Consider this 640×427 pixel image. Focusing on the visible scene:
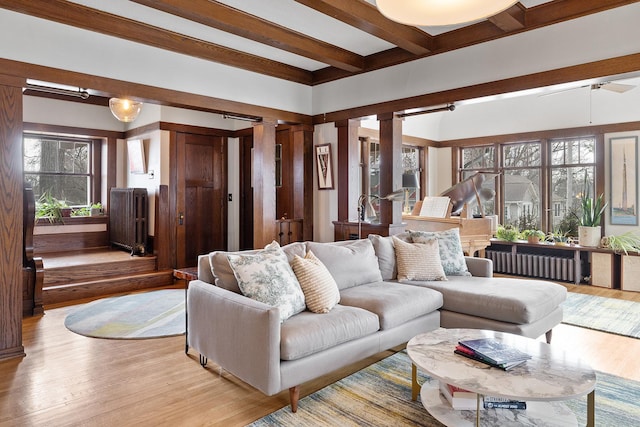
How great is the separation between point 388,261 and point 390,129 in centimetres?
188

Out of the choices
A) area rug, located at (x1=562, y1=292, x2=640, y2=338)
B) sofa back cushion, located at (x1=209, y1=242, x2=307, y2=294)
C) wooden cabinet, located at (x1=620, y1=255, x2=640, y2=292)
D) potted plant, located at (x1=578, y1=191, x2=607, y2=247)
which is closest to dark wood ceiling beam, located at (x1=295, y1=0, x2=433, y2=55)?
sofa back cushion, located at (x1=209, y1=242, x2=307, y2=294)

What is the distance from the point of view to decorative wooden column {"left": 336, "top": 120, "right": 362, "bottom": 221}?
5.47m

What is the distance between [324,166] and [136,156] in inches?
128

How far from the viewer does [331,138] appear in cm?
568

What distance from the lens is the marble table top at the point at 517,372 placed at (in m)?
1.85

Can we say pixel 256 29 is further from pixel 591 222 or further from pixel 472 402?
pixel 591 222

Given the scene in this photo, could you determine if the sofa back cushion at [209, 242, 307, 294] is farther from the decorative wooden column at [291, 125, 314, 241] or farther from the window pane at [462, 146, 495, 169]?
the window pane at [462, 146, 495, 169]

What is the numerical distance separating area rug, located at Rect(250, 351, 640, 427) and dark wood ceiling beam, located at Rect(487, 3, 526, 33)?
2974 millimetres

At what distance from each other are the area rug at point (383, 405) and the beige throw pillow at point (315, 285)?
0.54m

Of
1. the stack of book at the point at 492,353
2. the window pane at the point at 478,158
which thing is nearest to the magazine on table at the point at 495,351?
the stack of book at the point at 492,353

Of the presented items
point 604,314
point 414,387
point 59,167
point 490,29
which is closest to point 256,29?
point 490,29

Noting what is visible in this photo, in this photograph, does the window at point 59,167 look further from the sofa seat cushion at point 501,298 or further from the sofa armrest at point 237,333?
the sofa seat cushion at point 501,298

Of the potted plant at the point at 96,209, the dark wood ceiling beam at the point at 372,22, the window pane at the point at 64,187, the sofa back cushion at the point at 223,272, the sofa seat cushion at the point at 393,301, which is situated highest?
the dark wood ceiling beam at the point at 372,22

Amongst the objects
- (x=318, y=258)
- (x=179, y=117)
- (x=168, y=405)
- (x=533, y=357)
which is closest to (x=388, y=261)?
(x=318, y=258)
